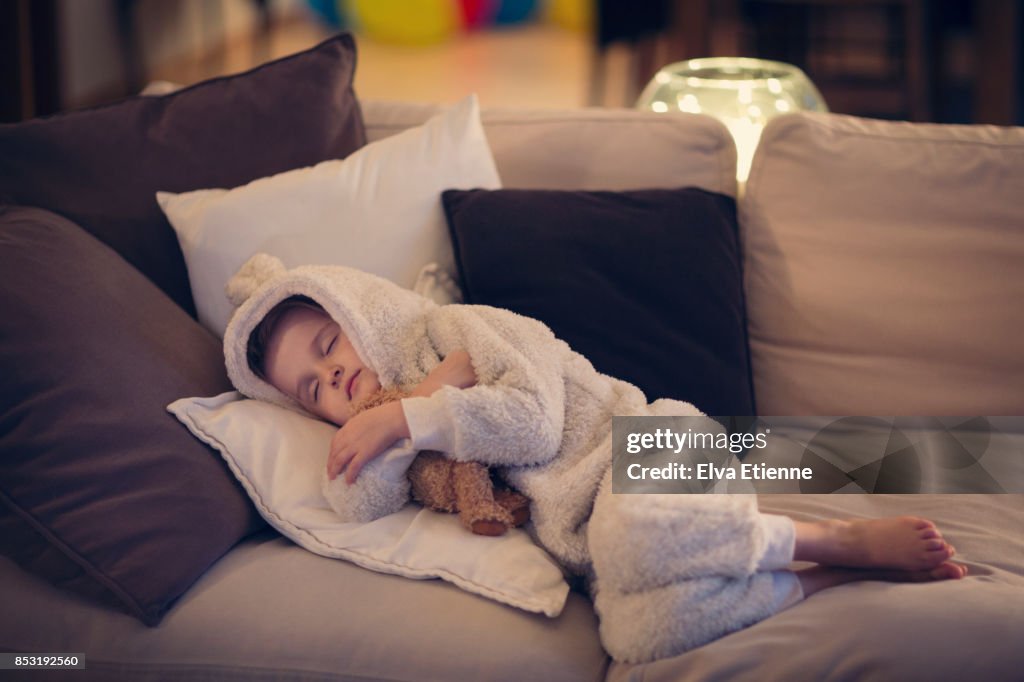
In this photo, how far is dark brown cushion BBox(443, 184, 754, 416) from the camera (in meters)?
1.60

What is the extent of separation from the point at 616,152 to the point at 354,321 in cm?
70

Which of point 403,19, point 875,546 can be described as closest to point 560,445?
point 875,546

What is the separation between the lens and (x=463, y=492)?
1350mm

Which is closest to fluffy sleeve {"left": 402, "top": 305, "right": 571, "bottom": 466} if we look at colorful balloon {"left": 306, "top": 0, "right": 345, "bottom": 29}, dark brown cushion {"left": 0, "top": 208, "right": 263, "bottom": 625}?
dark brown cushion {"left": 0, "top": 208, "right": 263, "bottom": 625}

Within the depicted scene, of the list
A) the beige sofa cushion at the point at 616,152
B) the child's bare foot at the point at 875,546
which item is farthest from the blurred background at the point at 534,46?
the child's bare foot at the point at 875,546

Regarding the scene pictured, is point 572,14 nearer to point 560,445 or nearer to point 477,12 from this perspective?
point 477,12

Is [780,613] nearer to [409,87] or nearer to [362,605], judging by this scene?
[362,605]

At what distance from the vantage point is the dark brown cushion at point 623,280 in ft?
5.24

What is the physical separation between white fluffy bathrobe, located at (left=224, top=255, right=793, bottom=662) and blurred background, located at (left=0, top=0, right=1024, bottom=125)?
8.19ft

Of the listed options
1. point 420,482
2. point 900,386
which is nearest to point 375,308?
point 420,482

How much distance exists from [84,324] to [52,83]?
276cm

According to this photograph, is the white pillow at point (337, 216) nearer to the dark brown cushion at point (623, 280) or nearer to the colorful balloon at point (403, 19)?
the dark brown cushion at point (623, 280)

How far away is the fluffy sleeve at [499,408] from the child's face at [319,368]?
0.17 meters

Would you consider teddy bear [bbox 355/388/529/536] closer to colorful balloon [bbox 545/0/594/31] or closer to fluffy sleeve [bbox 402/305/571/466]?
fluffy sleeve [bbox 402/305/571/466]
